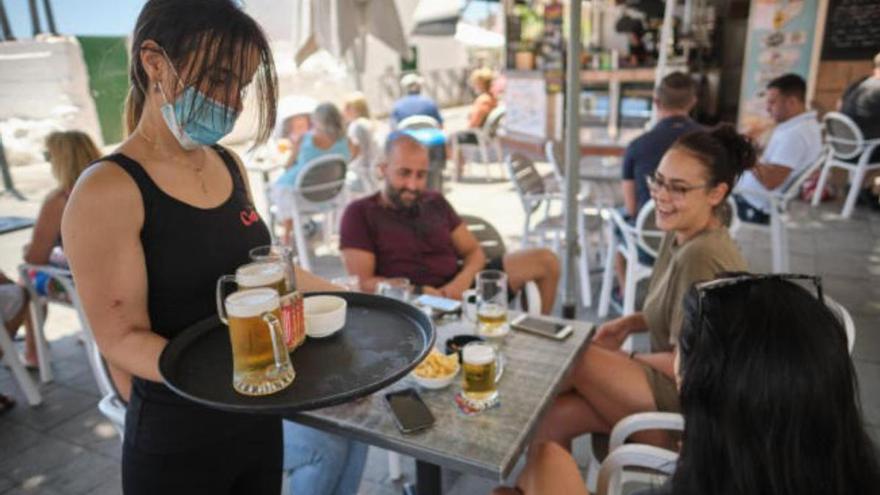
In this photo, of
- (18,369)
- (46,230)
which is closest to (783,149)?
(46,230)

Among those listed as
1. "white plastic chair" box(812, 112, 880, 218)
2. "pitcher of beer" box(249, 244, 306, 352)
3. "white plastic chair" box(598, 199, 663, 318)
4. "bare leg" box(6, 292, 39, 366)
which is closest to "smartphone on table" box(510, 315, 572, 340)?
"pitcher of beer" box(249, 244, 306, 352)

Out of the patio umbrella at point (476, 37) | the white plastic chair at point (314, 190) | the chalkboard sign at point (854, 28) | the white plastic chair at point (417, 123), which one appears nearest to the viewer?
the white plastic chair at point (314, 190)

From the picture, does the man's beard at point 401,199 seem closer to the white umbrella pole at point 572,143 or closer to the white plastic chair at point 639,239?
the white umbrella pole at point 572,143

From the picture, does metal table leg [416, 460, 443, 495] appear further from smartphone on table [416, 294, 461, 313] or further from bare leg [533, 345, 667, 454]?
smartphone on table [416, 294, 461, 313]

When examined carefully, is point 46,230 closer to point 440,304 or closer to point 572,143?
point 440,304

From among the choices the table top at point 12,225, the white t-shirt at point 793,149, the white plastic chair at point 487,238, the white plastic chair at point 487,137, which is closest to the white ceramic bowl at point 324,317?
the white plastic chair at point 487,238

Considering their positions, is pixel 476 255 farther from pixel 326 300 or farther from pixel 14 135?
pixel 14 135

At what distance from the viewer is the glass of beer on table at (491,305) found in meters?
1.77

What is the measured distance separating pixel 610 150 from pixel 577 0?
6.73 ft

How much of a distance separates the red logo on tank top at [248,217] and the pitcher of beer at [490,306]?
764 mm

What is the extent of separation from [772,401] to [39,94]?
7.19 metres

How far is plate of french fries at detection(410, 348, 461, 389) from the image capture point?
1461mm

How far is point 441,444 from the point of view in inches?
49.1

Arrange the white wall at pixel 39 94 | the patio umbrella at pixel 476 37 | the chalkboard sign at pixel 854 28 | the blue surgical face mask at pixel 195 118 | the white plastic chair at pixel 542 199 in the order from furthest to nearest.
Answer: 1. the patio umbrella at pixel 476 37
2. the chalkboard sign at pixel 854 28
3. the white wall at pixel 39 94
4. the white plastic chair at pixel 542 199
5. the blue surgical face mask at pixel 195 118
